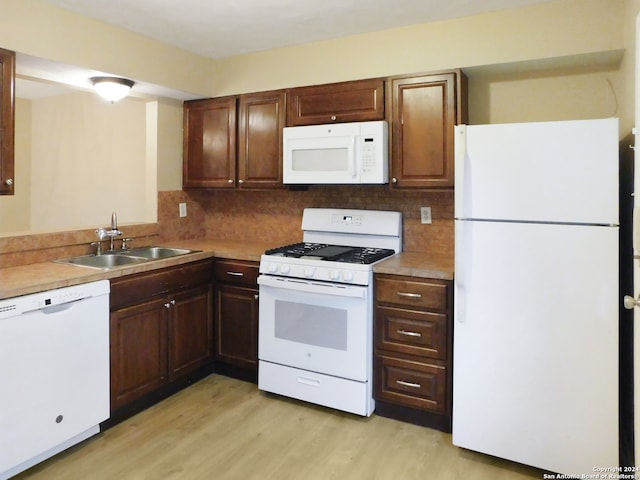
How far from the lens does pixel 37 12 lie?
2508 millimetres

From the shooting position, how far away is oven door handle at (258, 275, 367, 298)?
263 cm

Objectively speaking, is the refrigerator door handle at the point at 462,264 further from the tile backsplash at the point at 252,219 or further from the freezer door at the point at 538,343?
the tile backsplash at the point at 252,219

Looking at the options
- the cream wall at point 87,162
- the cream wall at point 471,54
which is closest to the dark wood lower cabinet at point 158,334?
the cream wall at point 87,162

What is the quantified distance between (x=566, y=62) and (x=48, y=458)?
3.48m

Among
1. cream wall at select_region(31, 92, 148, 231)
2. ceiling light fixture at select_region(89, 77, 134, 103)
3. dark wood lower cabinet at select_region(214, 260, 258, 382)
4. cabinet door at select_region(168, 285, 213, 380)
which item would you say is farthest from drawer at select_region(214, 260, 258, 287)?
ceiling light fixture at select_region(89, 77, 134, 103)

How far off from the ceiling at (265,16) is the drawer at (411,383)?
201 cm

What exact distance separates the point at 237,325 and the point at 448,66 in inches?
84.8

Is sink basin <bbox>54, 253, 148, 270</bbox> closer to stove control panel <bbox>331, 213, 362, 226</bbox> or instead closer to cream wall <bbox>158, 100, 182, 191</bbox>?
cream wall <bbox>158, 100, 182, 191</bbox>

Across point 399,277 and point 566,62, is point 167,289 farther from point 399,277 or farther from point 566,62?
point 566,62

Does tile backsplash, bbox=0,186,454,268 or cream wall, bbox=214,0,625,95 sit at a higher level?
cream wall, bbox=214,0,625,95

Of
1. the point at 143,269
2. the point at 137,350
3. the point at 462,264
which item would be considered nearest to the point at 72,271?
the point at 143,269

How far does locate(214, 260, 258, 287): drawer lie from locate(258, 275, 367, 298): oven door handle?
148mm

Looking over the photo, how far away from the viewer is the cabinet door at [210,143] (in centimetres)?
353

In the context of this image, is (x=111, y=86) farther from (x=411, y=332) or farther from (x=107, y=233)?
(x=411, y=332)
